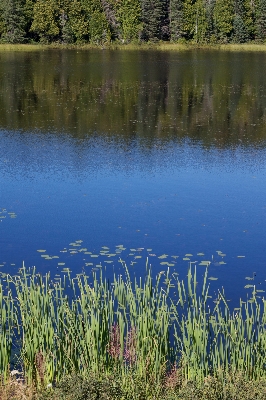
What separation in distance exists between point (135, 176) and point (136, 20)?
37.4 metres

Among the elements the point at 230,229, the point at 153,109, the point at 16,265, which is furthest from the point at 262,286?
the point at 153,109

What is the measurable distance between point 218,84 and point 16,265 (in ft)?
61.9

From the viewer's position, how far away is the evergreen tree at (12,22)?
45.1m

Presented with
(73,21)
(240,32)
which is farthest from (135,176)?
(240,32)

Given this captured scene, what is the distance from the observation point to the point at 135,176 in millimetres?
12867

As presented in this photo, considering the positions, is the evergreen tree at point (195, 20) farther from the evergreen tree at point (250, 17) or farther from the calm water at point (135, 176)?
the calm water at point (135, 176)

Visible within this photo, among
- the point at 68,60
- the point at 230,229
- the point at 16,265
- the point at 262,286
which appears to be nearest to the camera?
the point at 262,286

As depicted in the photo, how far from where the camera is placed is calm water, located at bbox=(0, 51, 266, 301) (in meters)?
9.12

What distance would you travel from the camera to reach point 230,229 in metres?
9.95

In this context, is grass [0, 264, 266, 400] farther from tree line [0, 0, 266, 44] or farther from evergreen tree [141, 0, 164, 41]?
evergreen tree [141, 0, 164, 41]

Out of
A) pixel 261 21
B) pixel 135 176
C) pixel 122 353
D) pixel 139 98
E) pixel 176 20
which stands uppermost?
pixel 176 20

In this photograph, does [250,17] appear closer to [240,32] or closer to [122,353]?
[240,32]

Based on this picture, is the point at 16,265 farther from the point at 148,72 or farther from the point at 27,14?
the point at 27,14

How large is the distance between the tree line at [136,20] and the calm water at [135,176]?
21573 millimetres
